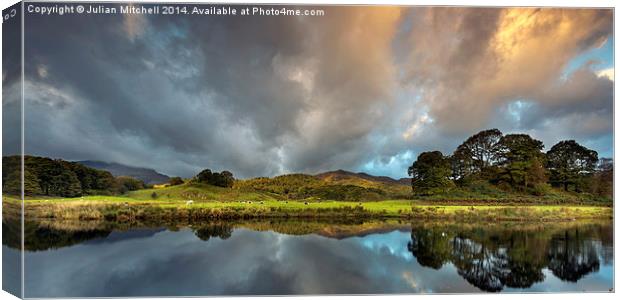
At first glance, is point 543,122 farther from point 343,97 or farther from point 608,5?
point 343,97

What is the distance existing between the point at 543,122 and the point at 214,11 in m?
6.63

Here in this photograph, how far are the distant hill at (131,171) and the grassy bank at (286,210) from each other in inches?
17.6

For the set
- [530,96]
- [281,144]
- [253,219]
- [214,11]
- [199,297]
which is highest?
[214,11]

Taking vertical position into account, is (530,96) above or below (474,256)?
above

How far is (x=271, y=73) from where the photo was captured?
9219 millimetres

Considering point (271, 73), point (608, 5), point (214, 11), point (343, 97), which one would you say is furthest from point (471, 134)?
point (214, 11)

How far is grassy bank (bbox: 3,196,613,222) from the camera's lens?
9.12 m

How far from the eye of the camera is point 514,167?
31.9ft

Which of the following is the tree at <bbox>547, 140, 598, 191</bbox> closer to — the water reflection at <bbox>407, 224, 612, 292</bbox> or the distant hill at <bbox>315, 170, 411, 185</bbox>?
the water reflection at <bbox>407, 224, 612, 292</bbox>

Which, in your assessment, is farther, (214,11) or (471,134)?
(471,134)

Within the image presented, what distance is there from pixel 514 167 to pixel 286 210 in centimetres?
469

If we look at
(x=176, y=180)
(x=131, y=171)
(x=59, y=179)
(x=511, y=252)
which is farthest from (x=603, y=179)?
(x=59, y=179)

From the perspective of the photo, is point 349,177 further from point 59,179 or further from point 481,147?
point 59,179

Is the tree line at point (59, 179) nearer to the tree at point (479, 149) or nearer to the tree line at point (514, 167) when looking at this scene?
the tree line at point (514, 167)
